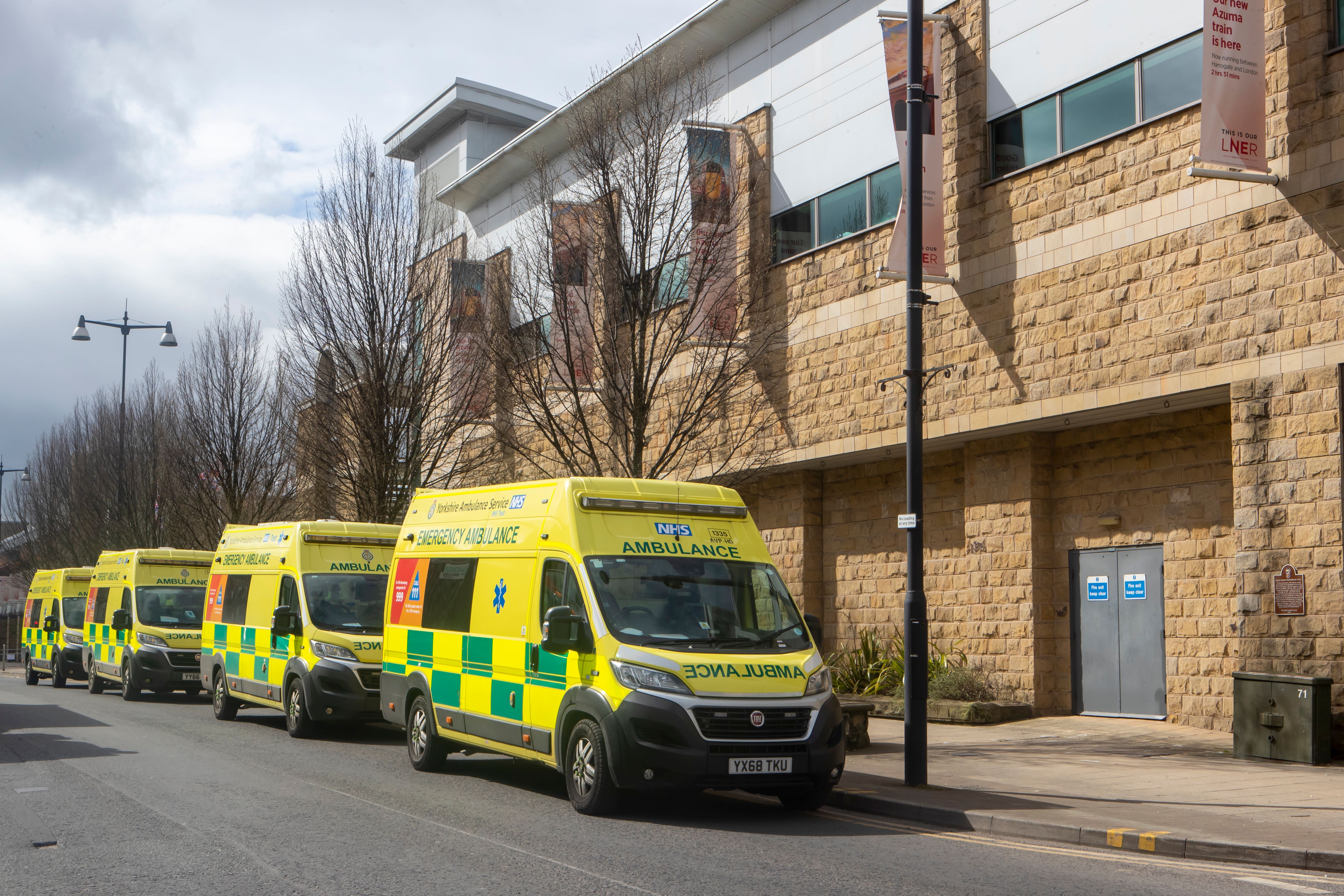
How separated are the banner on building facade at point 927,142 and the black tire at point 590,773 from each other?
32.7 feet

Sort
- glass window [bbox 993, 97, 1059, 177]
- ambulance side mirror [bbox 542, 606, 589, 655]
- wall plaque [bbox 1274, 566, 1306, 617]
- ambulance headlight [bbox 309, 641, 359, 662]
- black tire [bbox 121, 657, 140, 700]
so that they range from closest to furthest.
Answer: ambulance side mirror [bbox 542, 606, 589, 655] → wall plaque [bbox 1274, 566, 1306, 617] → ambulance headlight [bbox 309, 641, 359, 662] → glass window [bbox 993, 97, 1059, 177] → black tire [bbox 121, 657, 140, 700]

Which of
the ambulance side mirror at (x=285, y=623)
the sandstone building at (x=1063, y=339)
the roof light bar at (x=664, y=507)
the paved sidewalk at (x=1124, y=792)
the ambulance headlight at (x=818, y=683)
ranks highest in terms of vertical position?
the sandstone building at (x=1063, y=339)

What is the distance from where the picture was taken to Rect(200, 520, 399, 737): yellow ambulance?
15.4 metres

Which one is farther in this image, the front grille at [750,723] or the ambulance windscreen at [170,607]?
the ambulance windscreen at [170,607]

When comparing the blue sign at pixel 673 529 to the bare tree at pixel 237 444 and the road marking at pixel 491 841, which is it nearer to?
the road marking at pixel 491 841

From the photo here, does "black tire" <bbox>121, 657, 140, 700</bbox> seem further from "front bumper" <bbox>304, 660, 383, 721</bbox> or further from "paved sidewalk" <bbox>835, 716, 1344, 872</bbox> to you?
"paved sidewalk" <bbox>835, 716, 1344, 872</bbox>

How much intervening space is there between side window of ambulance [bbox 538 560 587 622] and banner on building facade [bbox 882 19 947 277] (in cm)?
897

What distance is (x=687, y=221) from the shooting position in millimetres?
17641

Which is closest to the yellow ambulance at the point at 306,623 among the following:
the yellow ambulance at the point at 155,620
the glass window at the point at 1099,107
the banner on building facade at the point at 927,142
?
the yellow ambulance at the point at 155,620

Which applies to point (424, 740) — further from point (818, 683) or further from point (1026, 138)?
point (1026, 138)

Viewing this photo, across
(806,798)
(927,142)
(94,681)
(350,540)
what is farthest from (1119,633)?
(94,681)

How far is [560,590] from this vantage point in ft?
34.3

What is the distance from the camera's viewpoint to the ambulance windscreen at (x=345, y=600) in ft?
52.5

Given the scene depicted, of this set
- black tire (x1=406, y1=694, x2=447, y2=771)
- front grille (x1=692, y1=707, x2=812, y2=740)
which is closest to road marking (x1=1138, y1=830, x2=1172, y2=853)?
front grille (x1=692, y1=707, x2=812, y2=740)
